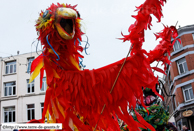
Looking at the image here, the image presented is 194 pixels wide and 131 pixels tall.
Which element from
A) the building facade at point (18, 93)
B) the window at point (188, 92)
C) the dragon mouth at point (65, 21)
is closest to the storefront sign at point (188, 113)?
the window at point (188, 92)

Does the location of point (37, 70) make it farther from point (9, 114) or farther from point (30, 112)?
point (9, 114)

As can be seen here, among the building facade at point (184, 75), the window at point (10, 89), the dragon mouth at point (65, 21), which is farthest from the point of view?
the window at point (10, 89)

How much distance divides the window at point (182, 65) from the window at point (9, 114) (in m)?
11.6

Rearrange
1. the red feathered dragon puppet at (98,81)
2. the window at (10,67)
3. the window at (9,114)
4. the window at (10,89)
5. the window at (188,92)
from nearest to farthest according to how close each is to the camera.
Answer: the red feathered dragon puppet at (98,81) < the window at (188,92) < the window at (9,114) < the window at (10,89) < the window at (10,67)

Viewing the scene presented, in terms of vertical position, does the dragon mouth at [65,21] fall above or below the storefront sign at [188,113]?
below

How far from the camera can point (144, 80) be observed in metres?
1.66

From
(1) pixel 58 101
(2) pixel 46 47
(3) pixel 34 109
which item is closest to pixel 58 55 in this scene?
(2) pixel 46 47

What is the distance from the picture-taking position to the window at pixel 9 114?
14.6 meters

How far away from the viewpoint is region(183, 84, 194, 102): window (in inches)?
539

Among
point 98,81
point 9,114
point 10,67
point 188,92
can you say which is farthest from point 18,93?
point 98,81

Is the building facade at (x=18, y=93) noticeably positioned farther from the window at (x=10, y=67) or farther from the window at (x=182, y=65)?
the window at (x=182, y=65)

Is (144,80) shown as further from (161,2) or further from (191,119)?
(191,119)

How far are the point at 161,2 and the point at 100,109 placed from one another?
0.92m

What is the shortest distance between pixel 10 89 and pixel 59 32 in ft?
48.0
